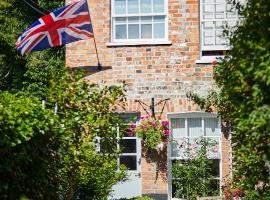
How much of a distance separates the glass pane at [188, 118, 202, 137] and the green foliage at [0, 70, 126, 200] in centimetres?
403

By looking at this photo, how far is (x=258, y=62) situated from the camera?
5.34 m

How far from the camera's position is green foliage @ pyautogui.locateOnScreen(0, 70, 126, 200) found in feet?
20.1

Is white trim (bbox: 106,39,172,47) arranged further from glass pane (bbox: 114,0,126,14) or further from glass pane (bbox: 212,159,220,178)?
glass pane (bbox: 212,159,220,178)

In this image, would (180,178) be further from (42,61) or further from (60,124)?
(42,61)

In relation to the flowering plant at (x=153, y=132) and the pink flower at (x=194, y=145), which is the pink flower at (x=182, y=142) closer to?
the pink flower at (x=194, y=145)

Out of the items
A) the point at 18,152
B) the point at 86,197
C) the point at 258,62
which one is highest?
the point at 258,62

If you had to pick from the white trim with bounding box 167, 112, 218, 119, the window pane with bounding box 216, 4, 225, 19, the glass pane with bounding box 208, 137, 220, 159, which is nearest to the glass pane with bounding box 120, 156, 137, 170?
the white trim with bounding box 167, 112, 218, 119

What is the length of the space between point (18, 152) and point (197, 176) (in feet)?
24.7

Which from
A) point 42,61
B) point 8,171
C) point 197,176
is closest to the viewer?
point 8,171

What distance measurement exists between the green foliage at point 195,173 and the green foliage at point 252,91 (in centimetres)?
650

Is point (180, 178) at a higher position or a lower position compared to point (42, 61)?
lower

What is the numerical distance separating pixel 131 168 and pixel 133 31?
3.44 m

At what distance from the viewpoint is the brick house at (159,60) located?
44.2ft

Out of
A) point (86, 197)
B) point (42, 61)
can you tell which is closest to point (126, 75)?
point (86, 197)
